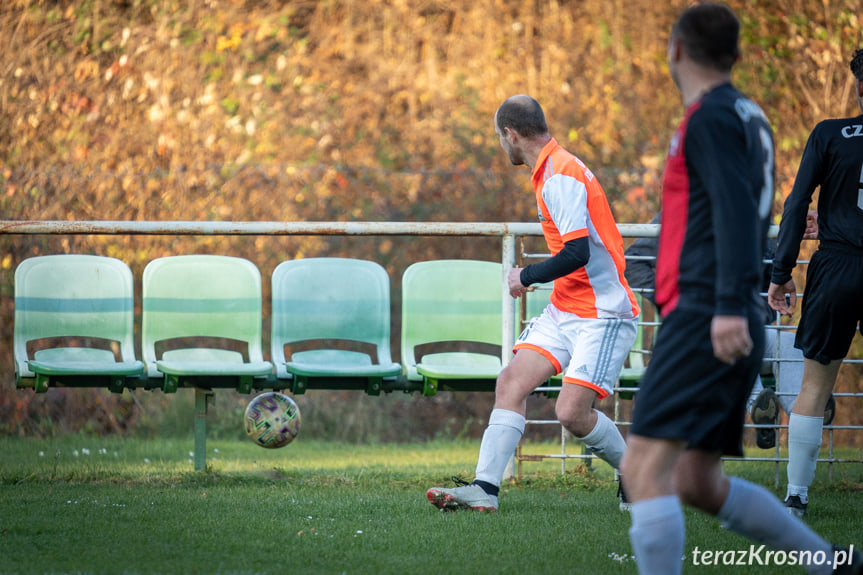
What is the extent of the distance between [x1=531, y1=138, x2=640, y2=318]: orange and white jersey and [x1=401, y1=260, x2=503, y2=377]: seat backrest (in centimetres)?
189

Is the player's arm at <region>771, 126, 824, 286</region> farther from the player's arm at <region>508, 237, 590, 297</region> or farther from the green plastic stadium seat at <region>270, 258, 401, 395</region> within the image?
the green plastic stadium seat at <region>270, 258, 401, 395</region>

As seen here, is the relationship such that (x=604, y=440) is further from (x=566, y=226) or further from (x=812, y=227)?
(x=812, y=227)

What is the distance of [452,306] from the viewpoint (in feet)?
20.5

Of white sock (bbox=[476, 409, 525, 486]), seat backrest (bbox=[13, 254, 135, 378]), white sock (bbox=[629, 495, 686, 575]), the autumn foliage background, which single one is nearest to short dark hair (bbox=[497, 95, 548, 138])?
white sock (bbox=[476, 409, 525, 486])

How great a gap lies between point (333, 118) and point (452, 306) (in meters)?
4.42

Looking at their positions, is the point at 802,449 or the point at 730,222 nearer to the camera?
the point at 730,222

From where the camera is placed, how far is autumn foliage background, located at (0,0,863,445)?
25.9ft

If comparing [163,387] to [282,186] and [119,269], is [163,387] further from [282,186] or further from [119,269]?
[282,186]

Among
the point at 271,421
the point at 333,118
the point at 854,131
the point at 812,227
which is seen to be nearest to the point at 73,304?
the point at 271,421

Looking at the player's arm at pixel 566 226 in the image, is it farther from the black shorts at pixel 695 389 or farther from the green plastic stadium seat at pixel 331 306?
the green plastic stadium seat at pixel 331 306

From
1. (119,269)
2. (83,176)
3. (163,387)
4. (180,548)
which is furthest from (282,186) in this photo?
(180,548)

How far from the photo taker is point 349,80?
445 inches

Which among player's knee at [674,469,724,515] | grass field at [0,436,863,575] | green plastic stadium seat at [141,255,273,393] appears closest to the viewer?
player's knee at [674,469,724,515]

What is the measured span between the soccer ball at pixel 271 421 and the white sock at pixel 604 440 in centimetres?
190
